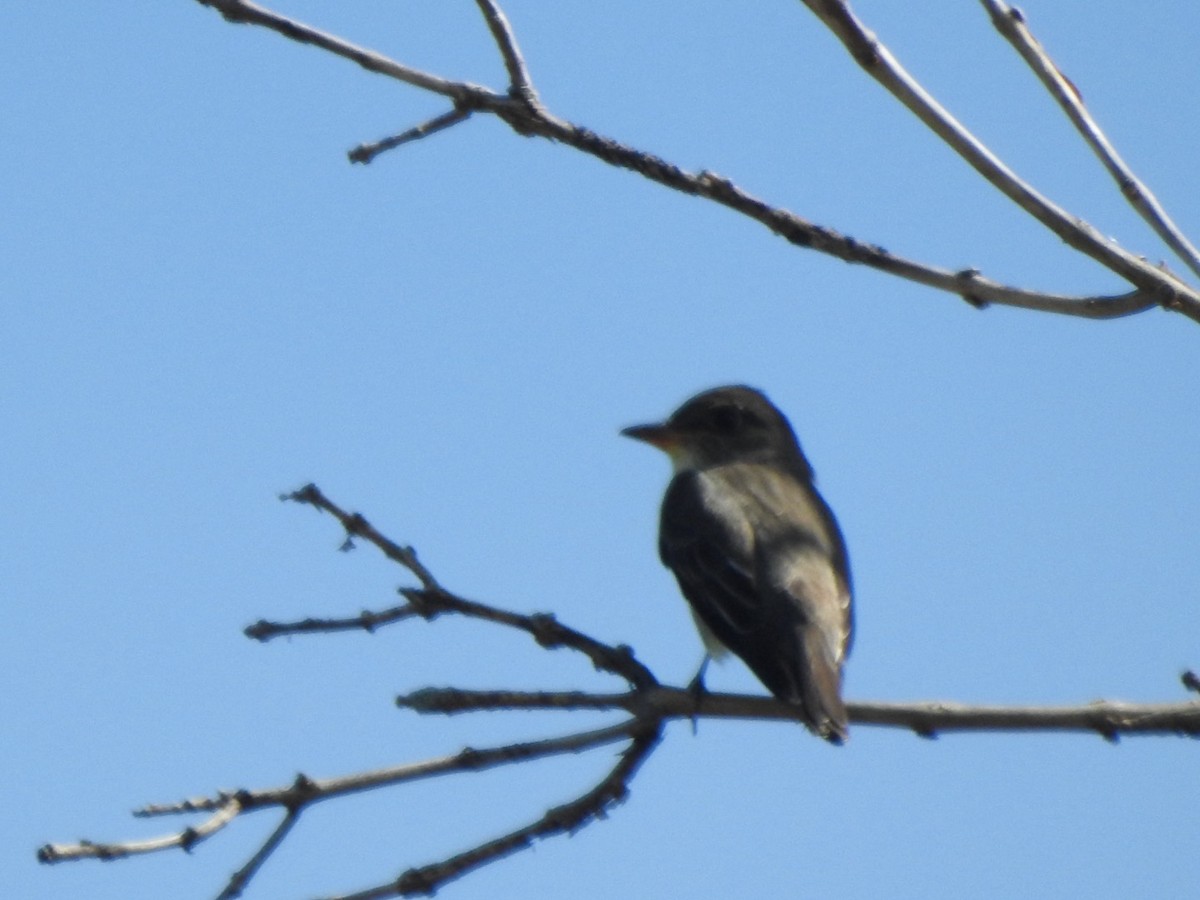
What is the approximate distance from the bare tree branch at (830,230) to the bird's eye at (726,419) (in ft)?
17.4

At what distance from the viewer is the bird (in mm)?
6691

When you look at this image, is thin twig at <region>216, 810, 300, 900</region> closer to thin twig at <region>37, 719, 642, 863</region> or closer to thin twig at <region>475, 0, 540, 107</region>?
thin twig at <region>37, 719, 642, 863</region>

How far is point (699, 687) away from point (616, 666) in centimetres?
195

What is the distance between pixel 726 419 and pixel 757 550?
1.89 meters

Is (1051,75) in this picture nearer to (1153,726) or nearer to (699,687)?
(1153,726)

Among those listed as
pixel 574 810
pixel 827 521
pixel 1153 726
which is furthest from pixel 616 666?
pixel 827 521

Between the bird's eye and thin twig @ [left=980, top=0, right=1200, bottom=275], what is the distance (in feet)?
19.0

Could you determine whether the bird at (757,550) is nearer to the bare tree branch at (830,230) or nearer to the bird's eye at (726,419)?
the bird's eye at (726,419)

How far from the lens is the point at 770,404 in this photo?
9.56 metres

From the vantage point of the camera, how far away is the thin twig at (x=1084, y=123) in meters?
3.52

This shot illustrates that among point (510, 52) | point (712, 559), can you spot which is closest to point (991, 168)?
point (510, 52)

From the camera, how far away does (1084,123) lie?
3.56 metres

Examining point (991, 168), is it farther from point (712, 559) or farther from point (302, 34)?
point (712, 559)

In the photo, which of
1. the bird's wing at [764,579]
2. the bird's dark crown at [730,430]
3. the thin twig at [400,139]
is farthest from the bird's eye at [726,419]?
the thin twig at [400,139]
